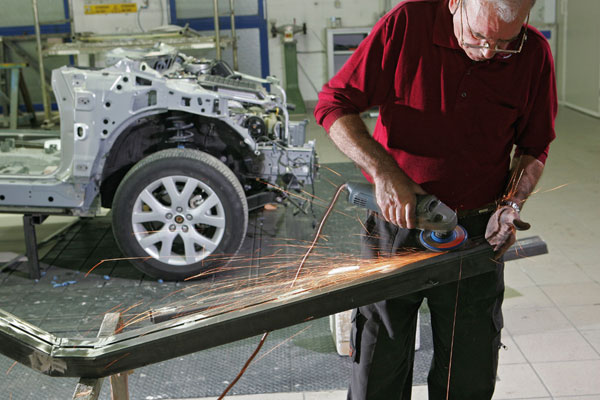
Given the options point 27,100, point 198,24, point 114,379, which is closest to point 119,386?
point 114,379

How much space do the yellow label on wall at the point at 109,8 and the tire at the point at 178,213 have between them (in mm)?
9430

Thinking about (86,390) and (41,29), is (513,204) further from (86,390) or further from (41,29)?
(41,29)

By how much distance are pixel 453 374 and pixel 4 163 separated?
4.34m

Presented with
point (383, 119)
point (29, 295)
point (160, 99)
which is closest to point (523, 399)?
point (383, 119)

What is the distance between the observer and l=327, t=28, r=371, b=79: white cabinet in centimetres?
1338

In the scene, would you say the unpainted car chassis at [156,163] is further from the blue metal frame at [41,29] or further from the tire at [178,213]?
the blue metal frame at [41,29]

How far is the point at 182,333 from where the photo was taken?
6.47 ft

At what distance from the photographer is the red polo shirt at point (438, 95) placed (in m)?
2.33

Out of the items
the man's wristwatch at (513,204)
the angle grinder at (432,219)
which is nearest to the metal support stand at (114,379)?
the angle grinder at (432,219)

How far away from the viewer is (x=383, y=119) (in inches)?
97.4

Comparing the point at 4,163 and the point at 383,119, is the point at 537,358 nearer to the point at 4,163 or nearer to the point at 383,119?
the point at 383,119

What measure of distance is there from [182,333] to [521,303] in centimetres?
305

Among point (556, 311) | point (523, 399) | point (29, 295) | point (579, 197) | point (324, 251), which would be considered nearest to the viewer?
point (523, 399)

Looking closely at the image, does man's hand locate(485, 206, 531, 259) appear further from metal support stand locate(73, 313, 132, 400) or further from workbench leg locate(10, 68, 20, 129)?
workbench leg locate(10, 68, 20, 129)
